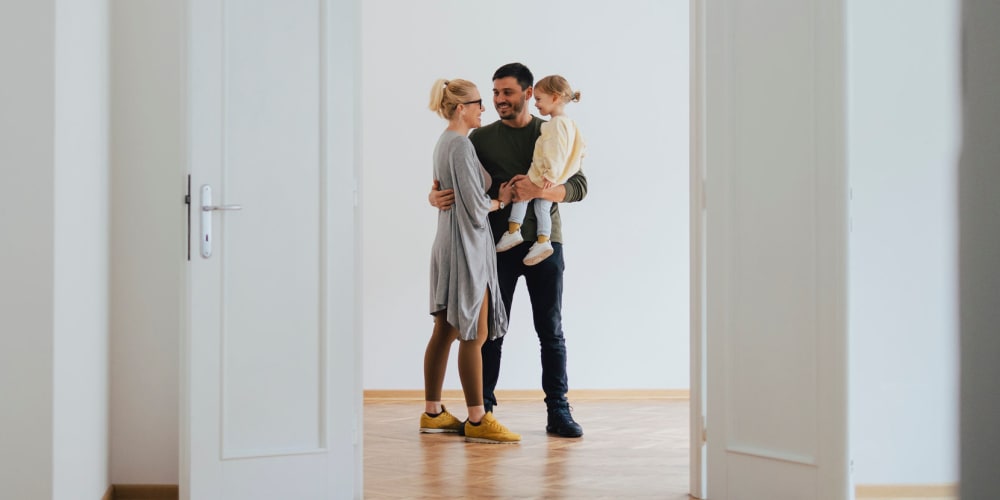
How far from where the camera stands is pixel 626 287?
6.70 meters

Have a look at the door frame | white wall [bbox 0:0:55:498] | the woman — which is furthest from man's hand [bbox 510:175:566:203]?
white wall [bbox 0:0:55:498]

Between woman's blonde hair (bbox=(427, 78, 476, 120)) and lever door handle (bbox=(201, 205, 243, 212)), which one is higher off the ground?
woman's blonde hair (bbox=(427, 78, 476, 120))

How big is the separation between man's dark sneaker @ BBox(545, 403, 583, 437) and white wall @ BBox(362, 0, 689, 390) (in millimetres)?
1421

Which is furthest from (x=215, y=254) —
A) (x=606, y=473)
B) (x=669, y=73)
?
(x=669, y=73)

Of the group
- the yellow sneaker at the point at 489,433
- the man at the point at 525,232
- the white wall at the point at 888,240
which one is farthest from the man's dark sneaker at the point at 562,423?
the white wall at the point at 888,240

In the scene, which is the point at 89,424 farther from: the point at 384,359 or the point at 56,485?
the point at 384,359

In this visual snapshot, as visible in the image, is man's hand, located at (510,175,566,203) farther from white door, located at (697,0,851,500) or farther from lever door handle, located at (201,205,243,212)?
lever door handle, located at (201,205,243,212)

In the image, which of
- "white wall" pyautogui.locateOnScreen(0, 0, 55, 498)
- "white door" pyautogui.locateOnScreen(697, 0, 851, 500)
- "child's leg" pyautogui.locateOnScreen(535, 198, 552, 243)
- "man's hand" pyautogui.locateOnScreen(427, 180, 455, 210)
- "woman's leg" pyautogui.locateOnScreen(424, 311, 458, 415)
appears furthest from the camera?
"child's leg" pyautogui.locateOnScreen(535, 198, 552, 243)

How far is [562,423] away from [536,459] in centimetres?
73

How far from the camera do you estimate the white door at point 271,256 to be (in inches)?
130

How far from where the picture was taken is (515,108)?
5.21 metres

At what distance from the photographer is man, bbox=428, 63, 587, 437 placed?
5.12 m

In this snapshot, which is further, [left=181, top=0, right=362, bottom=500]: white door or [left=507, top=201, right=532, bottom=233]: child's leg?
[left=507, top=201, right=532, bottom=233]: child's leg

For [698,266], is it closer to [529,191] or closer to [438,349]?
[529,191]
